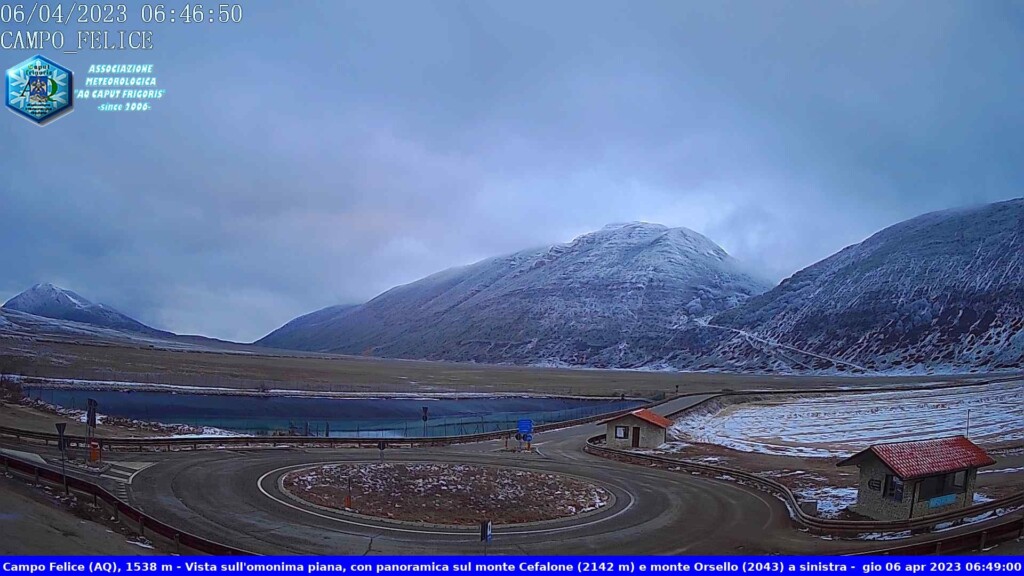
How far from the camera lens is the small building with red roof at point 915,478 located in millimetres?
23547

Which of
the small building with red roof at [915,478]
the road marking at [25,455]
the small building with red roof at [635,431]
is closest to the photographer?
the small building with red roof at [915,478]

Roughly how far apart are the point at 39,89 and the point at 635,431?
132ft

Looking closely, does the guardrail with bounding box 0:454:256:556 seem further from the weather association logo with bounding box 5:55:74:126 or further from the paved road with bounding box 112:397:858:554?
the weather association logo with bounding box 5:55:74:126

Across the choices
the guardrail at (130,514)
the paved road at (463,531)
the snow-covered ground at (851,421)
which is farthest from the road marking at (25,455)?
the snow-covered ground at (851,421)

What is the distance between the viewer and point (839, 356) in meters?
192

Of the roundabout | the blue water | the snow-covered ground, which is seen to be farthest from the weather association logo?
the snow-covered ground

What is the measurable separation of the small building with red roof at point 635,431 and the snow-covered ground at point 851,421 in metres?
6.05

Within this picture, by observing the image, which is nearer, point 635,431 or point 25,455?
point 25,455

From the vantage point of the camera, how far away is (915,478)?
76.7 feet

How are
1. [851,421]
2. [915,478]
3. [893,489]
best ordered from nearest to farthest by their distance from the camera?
[915,478] < [893,489] < [851,421]

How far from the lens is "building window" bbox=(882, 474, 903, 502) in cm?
2361

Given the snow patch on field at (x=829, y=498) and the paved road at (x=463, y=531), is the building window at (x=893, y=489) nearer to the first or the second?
the snow patch on field at (x=829, y=498)

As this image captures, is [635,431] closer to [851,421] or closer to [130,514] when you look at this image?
[851,421]
